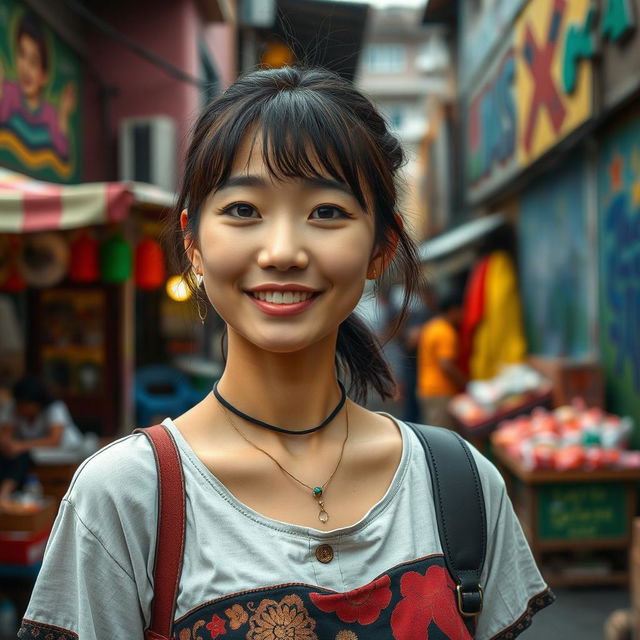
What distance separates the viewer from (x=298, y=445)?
4.81 ft

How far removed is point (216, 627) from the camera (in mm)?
1229

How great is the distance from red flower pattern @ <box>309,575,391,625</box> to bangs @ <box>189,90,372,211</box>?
0.64m

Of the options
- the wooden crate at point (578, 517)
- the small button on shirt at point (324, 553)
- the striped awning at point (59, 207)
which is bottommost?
the wooden crate at point (578, 517)

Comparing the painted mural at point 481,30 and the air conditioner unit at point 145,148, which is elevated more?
the painted mural at point 481,30

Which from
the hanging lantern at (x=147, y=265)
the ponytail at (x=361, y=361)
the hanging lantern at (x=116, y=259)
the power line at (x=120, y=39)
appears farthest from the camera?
the power line at (x=120, y=39)

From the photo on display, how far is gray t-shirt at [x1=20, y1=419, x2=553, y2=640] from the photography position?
1.25 metres

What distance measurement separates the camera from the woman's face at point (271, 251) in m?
1.32

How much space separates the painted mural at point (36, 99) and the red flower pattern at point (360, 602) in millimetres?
5714

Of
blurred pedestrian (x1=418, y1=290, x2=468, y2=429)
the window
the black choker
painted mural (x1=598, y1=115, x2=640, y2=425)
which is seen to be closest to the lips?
the black choker

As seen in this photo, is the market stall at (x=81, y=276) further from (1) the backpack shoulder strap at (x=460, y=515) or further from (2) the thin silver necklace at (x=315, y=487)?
(1) the backpack shoulder strap at (x=460, y=515)

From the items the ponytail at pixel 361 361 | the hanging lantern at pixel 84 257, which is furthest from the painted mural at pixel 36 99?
the ponytail at pixel 361 361

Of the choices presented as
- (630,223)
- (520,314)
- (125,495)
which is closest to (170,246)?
(125,495)

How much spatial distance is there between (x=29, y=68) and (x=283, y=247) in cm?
634

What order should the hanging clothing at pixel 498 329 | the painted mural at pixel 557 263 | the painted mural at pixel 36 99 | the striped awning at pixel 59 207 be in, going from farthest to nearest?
the hanging clothing at pixel 498 329, the painted mural at pixel 557 263, the painted mural at pixel 36 99, the striped awning at pixel 59 207
